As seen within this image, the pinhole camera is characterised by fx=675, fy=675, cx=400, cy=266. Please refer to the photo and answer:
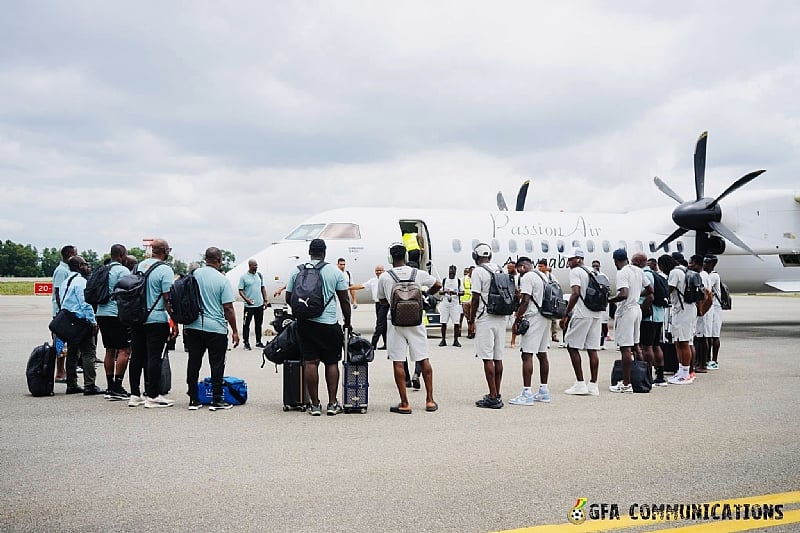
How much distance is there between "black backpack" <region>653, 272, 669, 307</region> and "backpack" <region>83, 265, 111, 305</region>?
23.6 feet

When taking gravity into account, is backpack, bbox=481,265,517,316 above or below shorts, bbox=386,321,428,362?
above

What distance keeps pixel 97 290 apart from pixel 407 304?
381 centimetres

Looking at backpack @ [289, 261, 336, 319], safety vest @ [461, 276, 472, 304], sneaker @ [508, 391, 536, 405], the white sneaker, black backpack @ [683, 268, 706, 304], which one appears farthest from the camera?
safety vest @ [461, 276, 472, 304]

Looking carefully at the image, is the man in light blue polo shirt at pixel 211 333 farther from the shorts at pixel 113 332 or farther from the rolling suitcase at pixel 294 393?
the shorts at pixel 113 332

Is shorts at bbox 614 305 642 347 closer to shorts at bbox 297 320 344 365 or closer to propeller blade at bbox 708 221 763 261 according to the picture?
shorts at bbox 297 320 344 365

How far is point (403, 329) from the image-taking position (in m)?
7.49

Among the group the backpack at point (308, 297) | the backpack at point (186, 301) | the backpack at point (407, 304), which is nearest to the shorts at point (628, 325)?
the backpack at point (407, 304)

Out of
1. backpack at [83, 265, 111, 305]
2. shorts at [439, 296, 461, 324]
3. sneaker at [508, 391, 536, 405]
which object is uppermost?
backpack at [83, 265, 111, 305]

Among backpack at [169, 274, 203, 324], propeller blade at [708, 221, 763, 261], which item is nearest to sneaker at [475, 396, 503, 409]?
backpack at [169, 274, 203, 324]

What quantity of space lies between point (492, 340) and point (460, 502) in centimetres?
359

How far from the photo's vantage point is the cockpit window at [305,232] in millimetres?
16141

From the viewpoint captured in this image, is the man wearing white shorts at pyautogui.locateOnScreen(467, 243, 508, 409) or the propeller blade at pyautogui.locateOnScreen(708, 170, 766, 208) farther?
the propeller blade at pyautogui.locateOnScreen(708, 170, 766, 208)

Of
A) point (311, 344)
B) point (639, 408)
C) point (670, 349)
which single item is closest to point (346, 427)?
point (311, 344)

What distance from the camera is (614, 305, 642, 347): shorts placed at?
898cm
